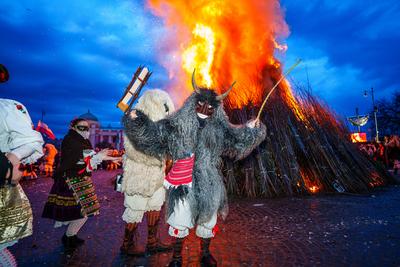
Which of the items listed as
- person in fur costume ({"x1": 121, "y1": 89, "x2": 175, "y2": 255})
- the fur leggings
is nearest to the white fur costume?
person in fur costume ({"x1": 121, "y1": 89, "x2": 175, "y2": 255})

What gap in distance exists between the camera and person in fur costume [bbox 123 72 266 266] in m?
2.69

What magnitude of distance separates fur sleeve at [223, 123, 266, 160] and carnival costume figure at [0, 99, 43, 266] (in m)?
1.82

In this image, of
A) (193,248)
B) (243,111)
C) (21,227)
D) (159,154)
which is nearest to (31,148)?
(21,227)

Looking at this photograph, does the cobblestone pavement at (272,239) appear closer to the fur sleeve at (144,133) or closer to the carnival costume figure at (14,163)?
the fur sleeve at (144,133)

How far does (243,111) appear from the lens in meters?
7.38

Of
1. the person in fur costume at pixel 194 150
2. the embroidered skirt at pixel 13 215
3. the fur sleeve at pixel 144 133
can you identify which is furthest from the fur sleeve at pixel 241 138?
the embroidered skirt at pixel 13 215

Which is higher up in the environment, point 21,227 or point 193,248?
point 21,227

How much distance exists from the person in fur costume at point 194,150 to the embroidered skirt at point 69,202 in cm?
123

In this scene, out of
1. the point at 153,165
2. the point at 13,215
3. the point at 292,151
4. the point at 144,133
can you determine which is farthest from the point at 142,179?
the point at 292,151

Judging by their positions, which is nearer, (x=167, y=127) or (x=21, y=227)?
(x=21, y=227)

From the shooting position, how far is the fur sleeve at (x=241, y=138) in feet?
9.85

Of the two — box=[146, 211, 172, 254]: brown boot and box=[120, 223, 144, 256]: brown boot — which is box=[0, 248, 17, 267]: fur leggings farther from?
box=[146, 211, 172, 254]: brown boot

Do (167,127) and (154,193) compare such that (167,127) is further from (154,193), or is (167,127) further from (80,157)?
(80,157)

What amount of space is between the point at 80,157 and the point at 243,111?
4.77 m
